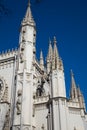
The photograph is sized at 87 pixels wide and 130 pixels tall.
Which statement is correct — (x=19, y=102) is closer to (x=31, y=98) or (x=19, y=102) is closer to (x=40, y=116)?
(x=31, y=98)

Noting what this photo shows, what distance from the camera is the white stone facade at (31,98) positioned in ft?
60.8

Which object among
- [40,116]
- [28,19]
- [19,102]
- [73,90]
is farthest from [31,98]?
[28,19]

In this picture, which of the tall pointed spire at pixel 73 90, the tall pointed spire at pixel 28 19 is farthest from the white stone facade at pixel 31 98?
the tall pointed spire at pixel 28 19

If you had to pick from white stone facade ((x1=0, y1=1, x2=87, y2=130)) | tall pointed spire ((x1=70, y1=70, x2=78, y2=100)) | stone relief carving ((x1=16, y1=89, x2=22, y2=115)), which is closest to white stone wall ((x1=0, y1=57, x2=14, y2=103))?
white stone facade ((x1=0, y1=1, x2=87, y2=130))

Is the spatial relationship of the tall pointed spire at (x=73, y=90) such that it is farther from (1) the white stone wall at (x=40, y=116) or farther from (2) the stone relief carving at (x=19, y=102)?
(2) the stone relief carving at (x=19, y=102)

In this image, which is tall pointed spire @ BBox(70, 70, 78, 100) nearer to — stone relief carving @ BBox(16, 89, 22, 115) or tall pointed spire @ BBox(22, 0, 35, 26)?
stone relief carving @ BBox(16, 89, 22, 115)

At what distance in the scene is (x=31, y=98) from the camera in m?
20.0

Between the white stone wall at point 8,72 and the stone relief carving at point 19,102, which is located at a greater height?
the white stone wall at point 8,72

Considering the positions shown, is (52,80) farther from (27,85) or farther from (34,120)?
(34,120)

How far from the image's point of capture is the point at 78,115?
65.0ft

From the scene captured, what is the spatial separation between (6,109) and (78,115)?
6.69 m

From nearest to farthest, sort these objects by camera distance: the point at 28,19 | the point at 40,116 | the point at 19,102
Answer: the point at 19,102
the point at 40,116
the point at 28,19

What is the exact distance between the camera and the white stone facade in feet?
60.8

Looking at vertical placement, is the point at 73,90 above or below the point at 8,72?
below
